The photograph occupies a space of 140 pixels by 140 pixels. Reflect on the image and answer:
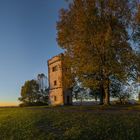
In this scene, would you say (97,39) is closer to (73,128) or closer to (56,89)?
(73,128)

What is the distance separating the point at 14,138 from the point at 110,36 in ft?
63.7

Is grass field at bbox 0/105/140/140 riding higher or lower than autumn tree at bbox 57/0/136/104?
lower

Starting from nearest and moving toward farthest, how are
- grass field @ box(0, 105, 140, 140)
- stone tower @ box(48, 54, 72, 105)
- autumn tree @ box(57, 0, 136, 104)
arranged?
1. grass field @ box(0, 105, 140, 140)
2. autumn tree @ box(57, 0, 136, 104)
3. stone tower @ box(48, 54, 72, 105)

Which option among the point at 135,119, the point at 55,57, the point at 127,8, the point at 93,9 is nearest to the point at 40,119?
the point at 135,119

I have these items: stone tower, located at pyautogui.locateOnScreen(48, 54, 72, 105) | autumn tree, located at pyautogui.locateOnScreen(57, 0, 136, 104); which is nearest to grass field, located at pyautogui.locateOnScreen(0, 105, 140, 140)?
autumn tree, located at pyautogui.locateOnScreen(57, 0, 136, 104)

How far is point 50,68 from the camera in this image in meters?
61.0

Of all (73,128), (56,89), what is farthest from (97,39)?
(56,89)

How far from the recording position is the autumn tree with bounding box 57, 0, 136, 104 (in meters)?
33.6

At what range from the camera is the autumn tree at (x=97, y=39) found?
3359 centimetres

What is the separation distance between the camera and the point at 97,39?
33.2m

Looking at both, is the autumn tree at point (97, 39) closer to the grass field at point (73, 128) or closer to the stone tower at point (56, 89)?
the grass field at point (73, 128)

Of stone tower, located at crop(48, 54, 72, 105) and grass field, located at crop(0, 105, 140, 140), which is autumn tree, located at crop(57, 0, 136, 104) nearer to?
grass field, located at crop(0, 105, 140, 140)

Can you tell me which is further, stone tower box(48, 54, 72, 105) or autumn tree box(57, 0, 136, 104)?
stone tower box(48, 54, 72, 105)

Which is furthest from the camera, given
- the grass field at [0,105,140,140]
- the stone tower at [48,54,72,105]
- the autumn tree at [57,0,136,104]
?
the stone tower at [48,54,72,105]
